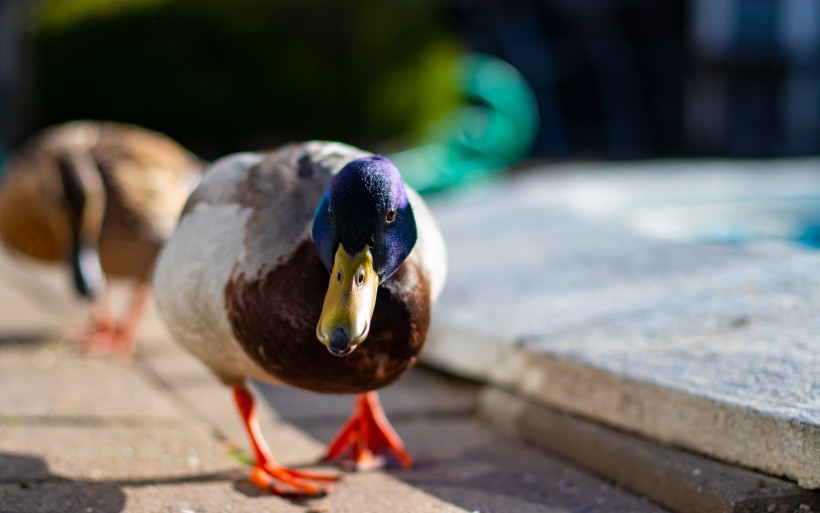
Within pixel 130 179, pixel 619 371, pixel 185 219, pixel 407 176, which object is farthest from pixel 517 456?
pixel 407 176

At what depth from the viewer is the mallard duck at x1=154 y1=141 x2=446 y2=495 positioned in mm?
2340

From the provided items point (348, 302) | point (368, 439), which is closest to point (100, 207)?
point (368, 439)

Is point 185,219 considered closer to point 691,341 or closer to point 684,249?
point 691,341

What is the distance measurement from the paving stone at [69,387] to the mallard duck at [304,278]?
748mm

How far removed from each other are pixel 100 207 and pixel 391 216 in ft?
8.70

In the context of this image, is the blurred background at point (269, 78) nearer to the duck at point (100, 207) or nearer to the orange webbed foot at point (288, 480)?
the duck at point (100, 207)

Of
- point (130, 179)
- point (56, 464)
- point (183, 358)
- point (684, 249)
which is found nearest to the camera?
point (56, 464)

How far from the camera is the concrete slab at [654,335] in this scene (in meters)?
2.59

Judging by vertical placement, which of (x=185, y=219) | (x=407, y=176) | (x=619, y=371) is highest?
(x=185, y=219)

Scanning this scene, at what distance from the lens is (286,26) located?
32.9 ft

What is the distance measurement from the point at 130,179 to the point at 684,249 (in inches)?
98.3

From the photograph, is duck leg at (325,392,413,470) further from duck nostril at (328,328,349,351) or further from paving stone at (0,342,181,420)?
duck nostril at (328,328,349,351)

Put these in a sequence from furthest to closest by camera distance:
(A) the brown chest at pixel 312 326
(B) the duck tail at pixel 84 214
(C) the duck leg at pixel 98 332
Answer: (C) the duck leg at pixel 98 332 → (B) the duck tail at pixel 84 214 → (A) the brown chest at pixel 312 326

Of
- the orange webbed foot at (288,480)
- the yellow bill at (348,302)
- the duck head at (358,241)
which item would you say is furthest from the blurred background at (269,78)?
the yellow bill at (348,302)
